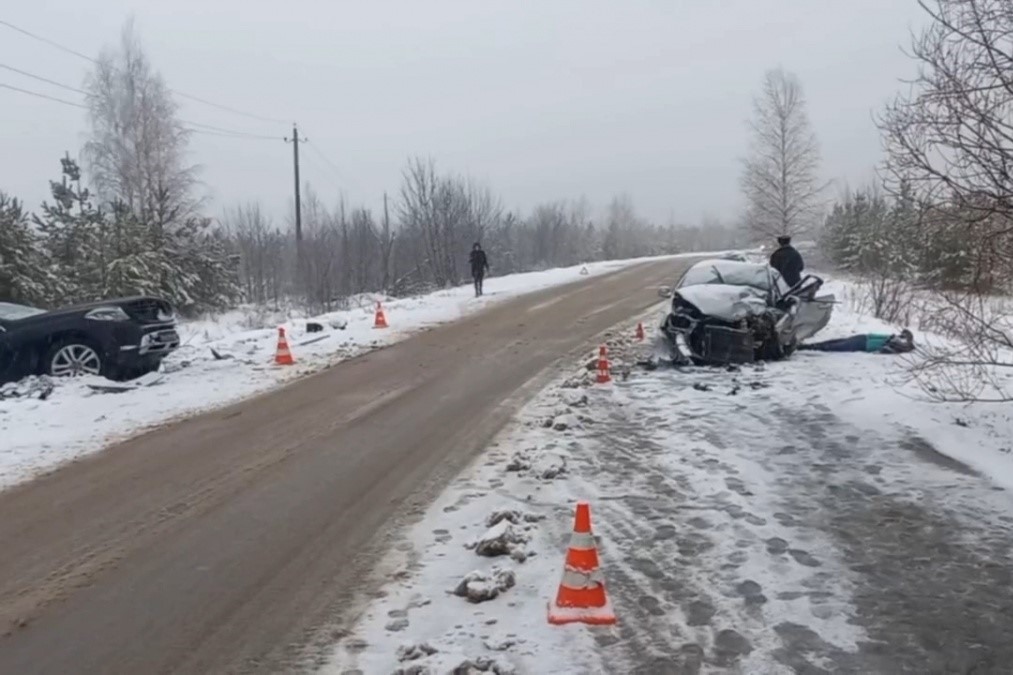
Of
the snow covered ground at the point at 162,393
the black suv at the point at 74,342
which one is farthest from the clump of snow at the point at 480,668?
the black suv at the point at 74,342

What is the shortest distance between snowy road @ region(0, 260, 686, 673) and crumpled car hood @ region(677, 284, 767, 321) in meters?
2.67

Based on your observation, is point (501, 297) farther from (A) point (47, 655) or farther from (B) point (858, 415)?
(A) point (47, 655)

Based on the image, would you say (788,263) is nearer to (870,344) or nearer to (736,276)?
(736,276)

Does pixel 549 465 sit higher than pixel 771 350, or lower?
lower

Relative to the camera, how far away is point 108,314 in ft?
37.6

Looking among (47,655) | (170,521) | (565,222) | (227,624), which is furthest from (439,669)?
(565,222)

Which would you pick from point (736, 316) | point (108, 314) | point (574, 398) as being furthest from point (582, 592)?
point (108, 314)

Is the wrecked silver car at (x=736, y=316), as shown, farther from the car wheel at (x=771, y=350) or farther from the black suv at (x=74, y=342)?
the black suv at (x=74, y=342)

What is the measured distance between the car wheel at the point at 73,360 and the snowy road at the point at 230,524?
2.67 meters

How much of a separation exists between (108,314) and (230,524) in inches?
270

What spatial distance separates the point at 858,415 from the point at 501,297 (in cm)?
1728

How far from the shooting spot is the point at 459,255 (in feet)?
146

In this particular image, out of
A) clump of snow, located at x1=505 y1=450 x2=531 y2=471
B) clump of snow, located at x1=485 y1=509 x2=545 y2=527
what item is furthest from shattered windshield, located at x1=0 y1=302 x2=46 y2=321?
clump of snow, located at x1=485 y1=509 x2=545 y2=527

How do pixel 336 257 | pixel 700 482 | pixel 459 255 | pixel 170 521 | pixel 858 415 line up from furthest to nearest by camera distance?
1. pixel 336 257
2. pixel 459 255
3. pixel 858 415
4. pixel 700 482
5. pixel 170 521
